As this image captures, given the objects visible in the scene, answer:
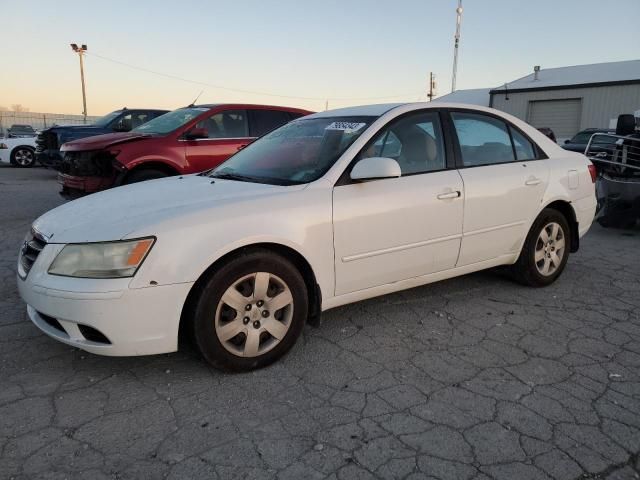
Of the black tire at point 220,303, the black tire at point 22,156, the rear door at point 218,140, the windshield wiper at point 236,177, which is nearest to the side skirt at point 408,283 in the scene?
the black tire at point 220,303

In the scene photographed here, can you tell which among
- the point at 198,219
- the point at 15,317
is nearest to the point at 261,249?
the point at 198,219

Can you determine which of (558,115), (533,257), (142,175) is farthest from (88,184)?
(558,115)

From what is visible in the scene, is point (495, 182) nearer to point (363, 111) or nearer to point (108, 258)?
point (363, 111)

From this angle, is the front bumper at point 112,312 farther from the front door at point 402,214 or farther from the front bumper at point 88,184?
the front bumper at point 88,184

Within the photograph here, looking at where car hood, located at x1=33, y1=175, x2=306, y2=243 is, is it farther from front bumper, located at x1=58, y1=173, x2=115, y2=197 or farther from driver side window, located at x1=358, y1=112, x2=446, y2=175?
front bumper, located at x1=58, y1=173, x2=115, y2=197

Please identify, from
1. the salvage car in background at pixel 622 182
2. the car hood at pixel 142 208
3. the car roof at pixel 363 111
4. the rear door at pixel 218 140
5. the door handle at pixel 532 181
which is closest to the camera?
the car hood at pixel 142 208

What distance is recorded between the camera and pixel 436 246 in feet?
12.2

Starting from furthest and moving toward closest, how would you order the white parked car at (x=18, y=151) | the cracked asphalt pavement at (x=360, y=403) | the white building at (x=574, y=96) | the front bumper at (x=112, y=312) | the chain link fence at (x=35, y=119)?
the chain link fence at (x=35, y=119), the white building at (x=574, y=96), the white parked car at (x=18, y=151), the front bumper at (x=112, y=312), the cracked asphalt pavement at (x=360, y=403)

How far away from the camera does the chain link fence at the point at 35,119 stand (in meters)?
38.4

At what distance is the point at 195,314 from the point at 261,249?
1.71 ft

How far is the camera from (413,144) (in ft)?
12.3

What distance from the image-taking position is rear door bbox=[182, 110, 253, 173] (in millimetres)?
7008

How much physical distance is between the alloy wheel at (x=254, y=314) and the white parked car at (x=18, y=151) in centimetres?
1594

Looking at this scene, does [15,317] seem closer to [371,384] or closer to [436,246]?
[371,384]
